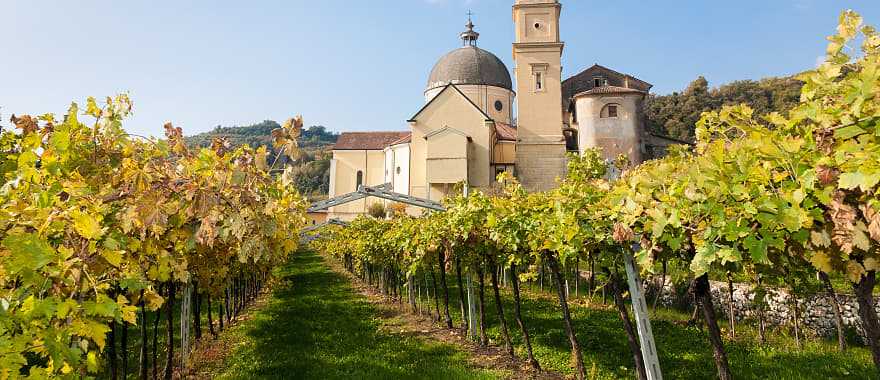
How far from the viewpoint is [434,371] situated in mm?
7141

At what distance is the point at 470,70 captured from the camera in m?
43.3

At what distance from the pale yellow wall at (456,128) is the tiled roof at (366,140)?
32.2 feet

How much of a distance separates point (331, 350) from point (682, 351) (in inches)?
241

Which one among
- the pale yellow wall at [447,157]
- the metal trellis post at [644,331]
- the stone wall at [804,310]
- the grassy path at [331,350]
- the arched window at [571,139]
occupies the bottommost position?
the grassy path at [331,350]

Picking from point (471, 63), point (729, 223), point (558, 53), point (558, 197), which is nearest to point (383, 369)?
point (558, 197)

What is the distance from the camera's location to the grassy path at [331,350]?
7.26 meters

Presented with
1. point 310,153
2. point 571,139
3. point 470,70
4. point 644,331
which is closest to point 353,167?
point 470,70

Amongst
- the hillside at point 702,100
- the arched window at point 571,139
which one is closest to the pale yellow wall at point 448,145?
the arched window at point 571,139

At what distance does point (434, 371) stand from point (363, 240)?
36.8 feet

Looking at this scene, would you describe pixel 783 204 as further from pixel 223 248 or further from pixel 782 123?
pixel 223 248

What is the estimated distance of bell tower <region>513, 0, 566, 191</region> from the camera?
34.8 m

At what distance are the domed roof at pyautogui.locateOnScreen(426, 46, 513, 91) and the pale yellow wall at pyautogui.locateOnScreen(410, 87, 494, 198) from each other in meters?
6.24

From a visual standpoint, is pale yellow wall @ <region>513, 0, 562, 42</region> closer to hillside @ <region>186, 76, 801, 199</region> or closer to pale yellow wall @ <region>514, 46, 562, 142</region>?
pale yellow wall @ <region>514, 46, 562, 142</region>

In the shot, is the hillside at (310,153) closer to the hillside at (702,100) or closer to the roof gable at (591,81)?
the roof gable at (591,81)
